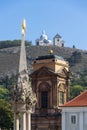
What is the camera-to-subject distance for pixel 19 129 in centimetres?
4584

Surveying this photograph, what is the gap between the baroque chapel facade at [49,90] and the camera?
7731 centimetres

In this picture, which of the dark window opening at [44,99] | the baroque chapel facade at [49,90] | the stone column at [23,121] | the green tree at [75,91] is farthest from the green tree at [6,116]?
the stone column at [23,121]

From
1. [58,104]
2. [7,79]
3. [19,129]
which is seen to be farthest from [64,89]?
[7,79]

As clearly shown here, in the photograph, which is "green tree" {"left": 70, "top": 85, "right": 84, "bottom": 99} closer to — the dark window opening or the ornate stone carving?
the dark window opening

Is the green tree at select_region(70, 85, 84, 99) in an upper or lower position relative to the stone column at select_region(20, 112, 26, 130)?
upper

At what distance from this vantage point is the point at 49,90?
7850 centimetres

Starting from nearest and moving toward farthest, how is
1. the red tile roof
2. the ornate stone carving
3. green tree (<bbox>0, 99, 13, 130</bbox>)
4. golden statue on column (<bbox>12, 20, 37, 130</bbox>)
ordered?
golden statue on column (<bbox>12, 20, 37, 130</bbox>)
the ornate stone carving
the red tile roof
green tree (<bbox>0, 99, 13, 130</bbox>)

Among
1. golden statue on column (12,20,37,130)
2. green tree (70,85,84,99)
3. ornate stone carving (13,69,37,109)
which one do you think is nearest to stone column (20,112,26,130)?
golden statue on column (12,20,37,130)

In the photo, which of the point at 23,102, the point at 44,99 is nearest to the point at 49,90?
the point at 44,99

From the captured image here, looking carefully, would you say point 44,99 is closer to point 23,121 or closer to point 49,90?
point 49,90

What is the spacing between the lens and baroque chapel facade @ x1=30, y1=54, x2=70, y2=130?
77312 mm

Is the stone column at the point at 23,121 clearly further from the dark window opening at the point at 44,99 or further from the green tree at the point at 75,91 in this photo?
the green tree at the point at 75,91

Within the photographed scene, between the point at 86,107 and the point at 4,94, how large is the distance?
96.8 metres

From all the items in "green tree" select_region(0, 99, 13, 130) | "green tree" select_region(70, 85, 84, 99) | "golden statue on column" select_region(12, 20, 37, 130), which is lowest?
"green tree" select_region(0, 99, 13, 130)
